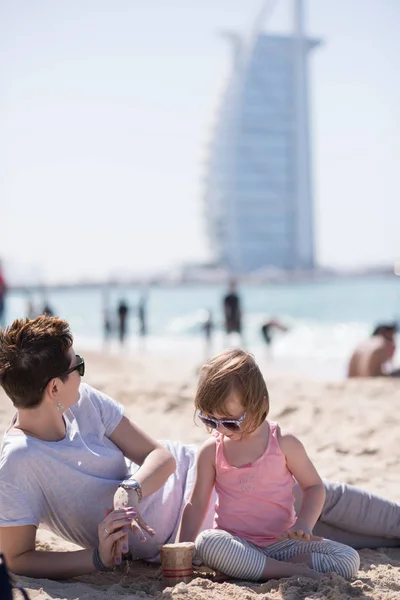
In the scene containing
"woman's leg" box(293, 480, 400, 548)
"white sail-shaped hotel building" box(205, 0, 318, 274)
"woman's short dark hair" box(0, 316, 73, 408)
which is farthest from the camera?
"white sail-shaped hotel building" box(205, 0, 318, 274)

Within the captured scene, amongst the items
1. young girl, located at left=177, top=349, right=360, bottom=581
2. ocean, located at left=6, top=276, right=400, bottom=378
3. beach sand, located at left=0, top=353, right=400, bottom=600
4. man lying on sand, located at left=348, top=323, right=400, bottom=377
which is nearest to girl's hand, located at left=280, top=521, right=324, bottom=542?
young girl, located at left=177, top=349, right=360, bottom=581

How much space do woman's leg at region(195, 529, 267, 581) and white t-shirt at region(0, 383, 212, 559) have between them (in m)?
0.21

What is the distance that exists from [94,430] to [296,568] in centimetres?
68

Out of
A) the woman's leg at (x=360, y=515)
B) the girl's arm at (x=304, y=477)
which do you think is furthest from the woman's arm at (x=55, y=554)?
the woman's leg at (x=360, y=515)

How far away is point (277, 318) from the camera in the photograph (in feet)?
99.6

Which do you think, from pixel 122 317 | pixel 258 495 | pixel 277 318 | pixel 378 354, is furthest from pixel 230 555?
pixel 277 318

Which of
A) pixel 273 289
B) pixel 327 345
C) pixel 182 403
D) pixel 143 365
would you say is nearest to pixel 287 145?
pixel 273 289

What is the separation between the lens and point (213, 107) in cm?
8175

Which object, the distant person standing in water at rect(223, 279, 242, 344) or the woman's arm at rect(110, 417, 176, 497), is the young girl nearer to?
the woman's arm at rect(110, 417, 176, 497)

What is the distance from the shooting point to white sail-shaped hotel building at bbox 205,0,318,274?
3182 inches

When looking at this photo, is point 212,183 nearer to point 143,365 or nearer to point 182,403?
point 143,365

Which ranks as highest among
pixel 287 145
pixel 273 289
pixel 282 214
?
pixel 287 145

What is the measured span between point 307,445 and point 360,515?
160 centimetres

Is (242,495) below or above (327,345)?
above
